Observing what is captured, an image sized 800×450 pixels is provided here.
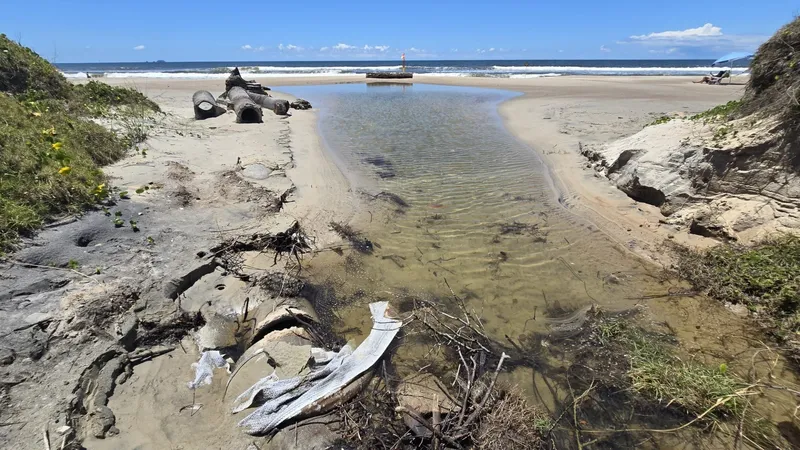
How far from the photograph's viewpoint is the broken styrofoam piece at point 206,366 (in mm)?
3475

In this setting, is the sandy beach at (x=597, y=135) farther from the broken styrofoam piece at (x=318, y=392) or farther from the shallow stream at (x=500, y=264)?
the broken styrofoam piece at (x=318, y=392)

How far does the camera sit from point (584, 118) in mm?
16422

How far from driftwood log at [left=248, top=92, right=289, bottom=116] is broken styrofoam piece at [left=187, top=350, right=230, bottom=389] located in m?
14.8

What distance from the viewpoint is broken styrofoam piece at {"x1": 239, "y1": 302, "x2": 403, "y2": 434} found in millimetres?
3107

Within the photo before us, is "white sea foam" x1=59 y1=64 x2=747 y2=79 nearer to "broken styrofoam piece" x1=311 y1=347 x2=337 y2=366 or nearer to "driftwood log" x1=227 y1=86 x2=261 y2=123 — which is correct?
"driftwood log" x1=227 y1=86 x2=261 y2=123

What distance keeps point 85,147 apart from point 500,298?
26.8 ft

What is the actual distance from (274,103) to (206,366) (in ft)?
51.3

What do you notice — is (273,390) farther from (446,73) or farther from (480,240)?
(446,73)

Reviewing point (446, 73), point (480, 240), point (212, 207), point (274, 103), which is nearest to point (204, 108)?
point (274, 103)

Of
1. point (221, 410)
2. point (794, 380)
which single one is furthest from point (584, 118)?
point (221, 410)

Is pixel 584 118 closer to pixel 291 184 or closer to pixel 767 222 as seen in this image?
pixel 767 222

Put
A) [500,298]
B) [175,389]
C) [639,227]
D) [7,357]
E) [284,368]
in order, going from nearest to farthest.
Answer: [7,357] → [175,389] → [284,368] → [500,298] → [639,227]

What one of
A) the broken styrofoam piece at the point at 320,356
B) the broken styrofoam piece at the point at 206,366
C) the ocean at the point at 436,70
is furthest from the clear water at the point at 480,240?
the ocean at the point at 436,70

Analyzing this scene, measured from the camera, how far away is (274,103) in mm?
17203
